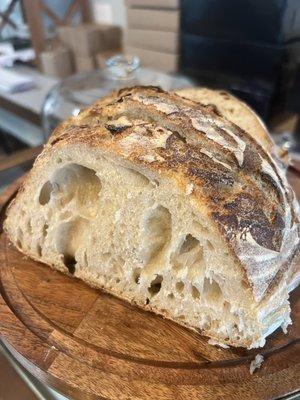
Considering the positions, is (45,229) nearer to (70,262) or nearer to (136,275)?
(70,262)

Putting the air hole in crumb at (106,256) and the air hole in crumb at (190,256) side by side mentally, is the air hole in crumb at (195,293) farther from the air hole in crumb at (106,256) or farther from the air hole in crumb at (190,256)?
the air hole in crumb at (106,256)

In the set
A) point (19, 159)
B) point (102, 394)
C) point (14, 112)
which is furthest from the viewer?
point (14, 112)

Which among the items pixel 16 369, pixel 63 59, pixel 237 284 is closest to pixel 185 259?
pixel 237 284

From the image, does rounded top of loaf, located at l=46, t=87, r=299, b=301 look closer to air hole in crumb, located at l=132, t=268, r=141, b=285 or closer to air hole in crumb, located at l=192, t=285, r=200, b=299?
air hole in crumb, located at l=192, t=285, r=200, b=299

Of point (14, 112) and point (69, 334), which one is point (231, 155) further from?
point (14, 112)

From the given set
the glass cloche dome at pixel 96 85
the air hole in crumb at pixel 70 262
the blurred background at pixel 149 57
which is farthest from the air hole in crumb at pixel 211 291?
the glass cloche dome at pixel 96 85

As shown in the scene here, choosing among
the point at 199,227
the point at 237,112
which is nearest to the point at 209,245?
the point at 199,227
